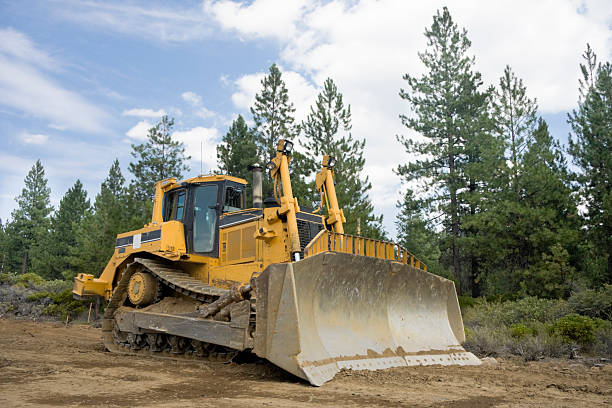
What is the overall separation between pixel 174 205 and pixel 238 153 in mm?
14028

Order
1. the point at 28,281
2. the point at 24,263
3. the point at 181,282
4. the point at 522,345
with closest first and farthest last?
the point at 181,282 → the point at 522,345 → the point at 28,281 → the point at 24,263

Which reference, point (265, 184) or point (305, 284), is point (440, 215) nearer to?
point (265, 184)

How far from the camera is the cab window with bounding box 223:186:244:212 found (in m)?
8.59

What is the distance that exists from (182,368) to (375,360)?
2.62 metres

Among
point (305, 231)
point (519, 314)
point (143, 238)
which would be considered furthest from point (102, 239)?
point (519, 314)

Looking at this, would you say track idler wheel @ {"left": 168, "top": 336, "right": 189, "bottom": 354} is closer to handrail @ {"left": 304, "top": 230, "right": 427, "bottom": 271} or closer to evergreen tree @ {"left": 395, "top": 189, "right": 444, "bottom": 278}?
handrail @ {"left": 304, "top": 230, "right": 427, "bottom": 271}

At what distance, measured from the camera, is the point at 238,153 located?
23.0 meters

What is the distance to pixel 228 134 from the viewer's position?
2377 centimetres

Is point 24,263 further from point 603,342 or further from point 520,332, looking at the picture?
point 603,342

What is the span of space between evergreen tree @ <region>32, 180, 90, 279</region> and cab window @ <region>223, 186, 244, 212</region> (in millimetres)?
21864

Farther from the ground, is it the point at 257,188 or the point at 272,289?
the point at 257,188

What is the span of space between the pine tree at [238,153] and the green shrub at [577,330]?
50.9 ft

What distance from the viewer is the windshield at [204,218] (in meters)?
8.45

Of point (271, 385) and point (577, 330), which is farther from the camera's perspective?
point (577, 330)
